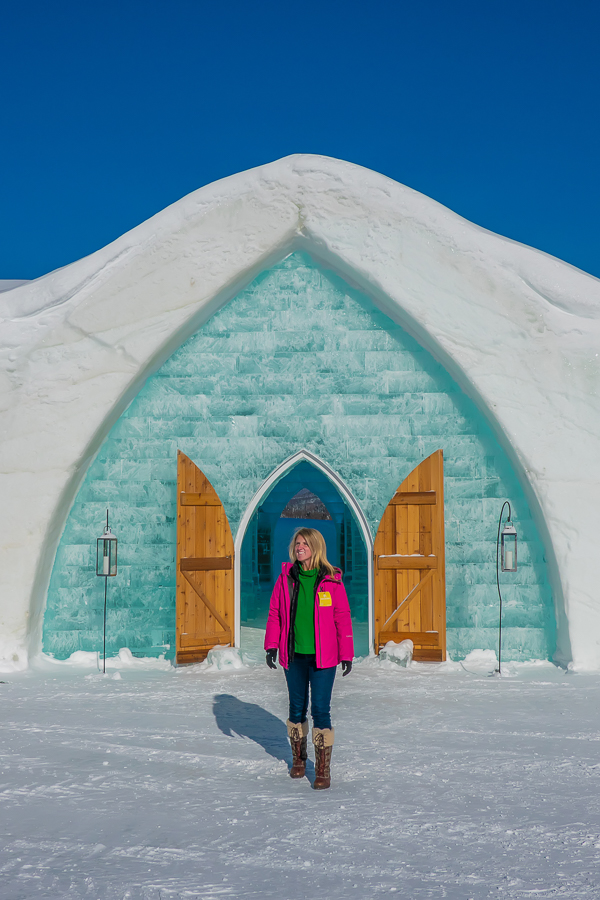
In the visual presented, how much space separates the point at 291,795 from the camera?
391 centimetres

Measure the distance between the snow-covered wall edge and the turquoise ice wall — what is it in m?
0.23

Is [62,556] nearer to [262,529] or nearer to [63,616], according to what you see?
[63,616]

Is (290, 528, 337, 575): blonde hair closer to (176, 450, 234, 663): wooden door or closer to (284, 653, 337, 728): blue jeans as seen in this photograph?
(284, 653, 337, 728): blue jeans

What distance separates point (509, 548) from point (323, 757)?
405 cm

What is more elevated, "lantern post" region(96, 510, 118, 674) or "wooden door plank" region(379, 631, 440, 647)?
"lantern post" region(96, 510, 118, 674)

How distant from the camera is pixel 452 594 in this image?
7688 millimetres

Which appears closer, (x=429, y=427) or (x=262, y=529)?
(x=429, y=427)

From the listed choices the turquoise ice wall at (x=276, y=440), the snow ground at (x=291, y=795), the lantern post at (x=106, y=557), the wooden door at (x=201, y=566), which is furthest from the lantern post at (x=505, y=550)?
the lantern post at (x=106, y=557)

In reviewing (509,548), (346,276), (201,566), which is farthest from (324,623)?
(346,276)

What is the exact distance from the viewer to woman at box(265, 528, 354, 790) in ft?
13.2

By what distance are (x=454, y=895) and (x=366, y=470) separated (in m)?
5.24

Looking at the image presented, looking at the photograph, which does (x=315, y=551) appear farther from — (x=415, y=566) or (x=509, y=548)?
(x=509, y=548)

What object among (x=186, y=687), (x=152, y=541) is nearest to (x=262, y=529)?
(x=152, y=541)

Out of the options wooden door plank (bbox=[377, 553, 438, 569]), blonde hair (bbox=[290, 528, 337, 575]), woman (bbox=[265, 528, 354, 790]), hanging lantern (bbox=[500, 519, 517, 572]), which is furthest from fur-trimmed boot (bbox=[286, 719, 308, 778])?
hanging lantern (bbox=[500, 519, 517, 572])
